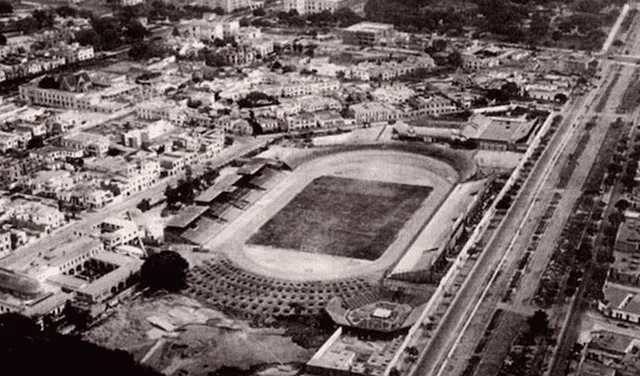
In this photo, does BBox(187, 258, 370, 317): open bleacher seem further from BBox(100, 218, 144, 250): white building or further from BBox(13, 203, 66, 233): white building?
BBox(13, 203, 66, 233): white building

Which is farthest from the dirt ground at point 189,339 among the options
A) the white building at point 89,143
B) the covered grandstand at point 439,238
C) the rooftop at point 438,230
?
the white building at point 89,143

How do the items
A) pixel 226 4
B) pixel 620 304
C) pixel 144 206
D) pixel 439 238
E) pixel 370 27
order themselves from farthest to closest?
pixel 226 4
pixel 370 27
pixel 144 206
pixel 439 238
pixel 620 304

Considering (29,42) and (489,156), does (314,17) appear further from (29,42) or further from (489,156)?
(489,156)

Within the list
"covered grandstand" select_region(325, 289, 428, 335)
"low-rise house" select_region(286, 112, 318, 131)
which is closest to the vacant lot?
"covered grandstand" select_region(325, 289, 428, 335)

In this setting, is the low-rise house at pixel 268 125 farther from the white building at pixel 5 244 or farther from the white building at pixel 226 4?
the white building at pixel 226 4

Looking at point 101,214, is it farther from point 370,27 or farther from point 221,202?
point 370,27

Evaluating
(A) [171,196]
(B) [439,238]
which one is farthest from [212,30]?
(B) [439,238]

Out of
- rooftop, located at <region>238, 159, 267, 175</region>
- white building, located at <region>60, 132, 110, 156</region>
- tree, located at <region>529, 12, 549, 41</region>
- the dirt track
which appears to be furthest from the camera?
tree, located at <region>529, 12, 549, 41</region>
